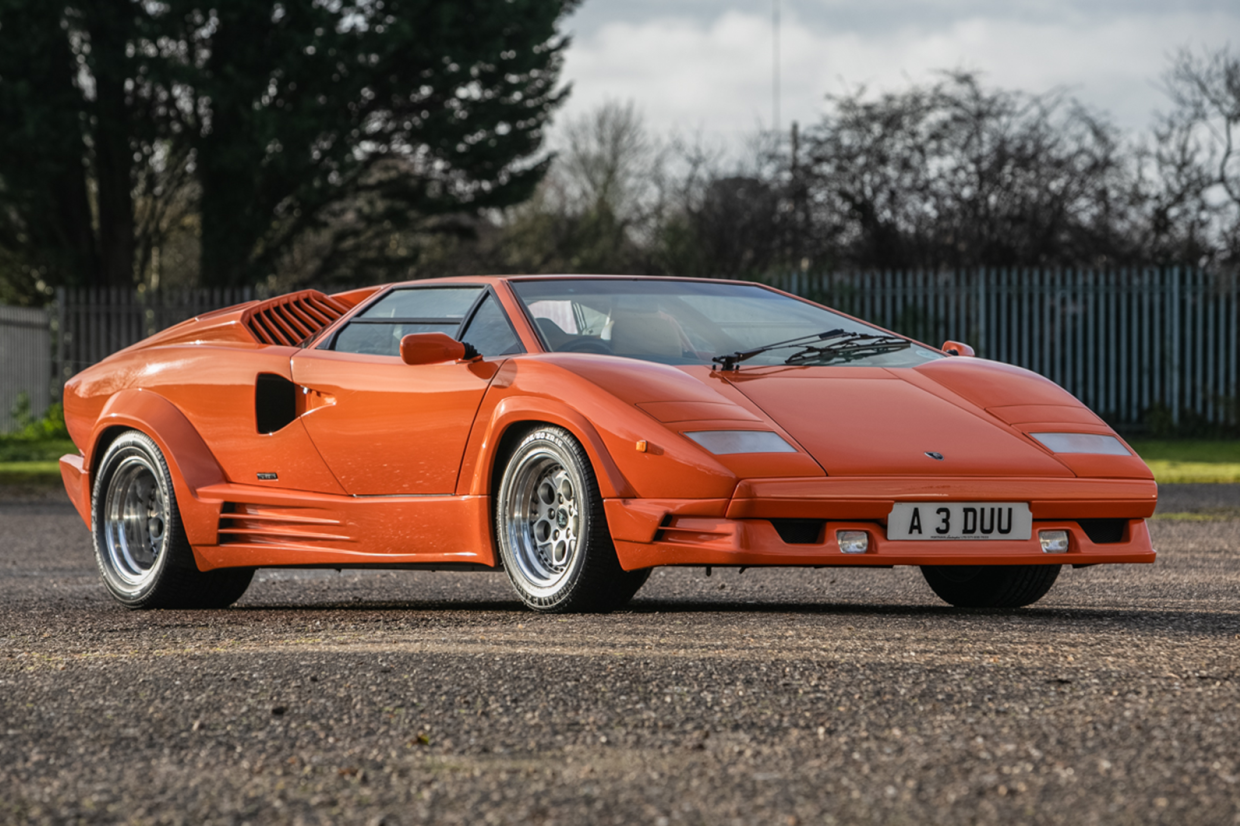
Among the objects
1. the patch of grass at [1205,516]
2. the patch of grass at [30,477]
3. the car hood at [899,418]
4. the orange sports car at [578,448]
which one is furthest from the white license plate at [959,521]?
the patch of grass at [30,477]

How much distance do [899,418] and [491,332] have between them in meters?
1.63

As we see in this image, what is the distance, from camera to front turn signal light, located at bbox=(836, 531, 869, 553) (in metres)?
5.11

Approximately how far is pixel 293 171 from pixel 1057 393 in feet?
61.9

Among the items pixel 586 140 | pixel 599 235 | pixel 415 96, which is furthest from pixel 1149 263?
pixel 586 140

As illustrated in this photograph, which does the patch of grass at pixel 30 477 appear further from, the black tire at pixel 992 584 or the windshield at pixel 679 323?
the black tire at pixel 992 584

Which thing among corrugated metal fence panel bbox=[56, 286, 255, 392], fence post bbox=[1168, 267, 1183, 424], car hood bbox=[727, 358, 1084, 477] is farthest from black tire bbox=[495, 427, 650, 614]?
corrugated metal fence panel bbox=[56, 286, 255, 392]

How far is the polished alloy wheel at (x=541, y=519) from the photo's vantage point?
5.51 m

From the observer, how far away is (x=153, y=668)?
179 inches

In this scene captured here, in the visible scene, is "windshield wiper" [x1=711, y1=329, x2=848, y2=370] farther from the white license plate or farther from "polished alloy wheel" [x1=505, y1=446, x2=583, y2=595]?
the white license plate

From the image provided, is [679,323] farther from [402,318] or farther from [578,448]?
[402,318]

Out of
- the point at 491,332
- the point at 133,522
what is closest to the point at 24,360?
the point at 133,522

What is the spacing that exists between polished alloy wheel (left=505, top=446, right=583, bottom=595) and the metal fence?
16.0m

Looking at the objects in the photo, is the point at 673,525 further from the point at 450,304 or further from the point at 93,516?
the point at 93,516

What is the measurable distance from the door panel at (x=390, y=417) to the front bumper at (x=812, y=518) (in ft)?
2.95
